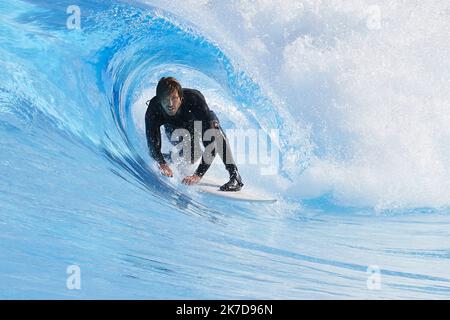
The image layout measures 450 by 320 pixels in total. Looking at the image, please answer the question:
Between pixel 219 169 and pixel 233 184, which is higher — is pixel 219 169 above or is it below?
above

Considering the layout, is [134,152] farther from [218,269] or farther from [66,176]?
[218,269]

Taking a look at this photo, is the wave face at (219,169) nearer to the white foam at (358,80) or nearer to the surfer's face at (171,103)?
the white foam at (358,80)

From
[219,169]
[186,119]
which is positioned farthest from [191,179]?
[219,169]

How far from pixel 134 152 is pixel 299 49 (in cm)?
435

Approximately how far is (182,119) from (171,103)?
0.28 meters

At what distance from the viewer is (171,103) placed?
4.93 m

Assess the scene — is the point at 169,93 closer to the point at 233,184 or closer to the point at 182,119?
the point at 182,119

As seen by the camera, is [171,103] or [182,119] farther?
[182,119]

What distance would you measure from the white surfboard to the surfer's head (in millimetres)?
948

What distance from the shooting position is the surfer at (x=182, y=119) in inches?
194

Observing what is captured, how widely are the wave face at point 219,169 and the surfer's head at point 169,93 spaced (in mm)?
846

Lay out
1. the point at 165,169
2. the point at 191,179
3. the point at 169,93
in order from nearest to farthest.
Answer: the point at 169,93
the point at 165,169
the point at 191,179

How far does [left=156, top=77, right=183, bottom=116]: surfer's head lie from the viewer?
4887mm

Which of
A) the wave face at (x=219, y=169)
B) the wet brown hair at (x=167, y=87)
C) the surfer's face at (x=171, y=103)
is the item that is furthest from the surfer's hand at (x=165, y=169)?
the wet brown hair at (x=167, y=87)
